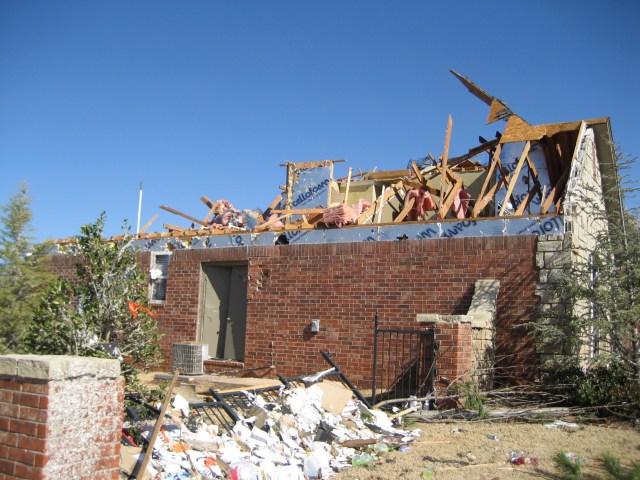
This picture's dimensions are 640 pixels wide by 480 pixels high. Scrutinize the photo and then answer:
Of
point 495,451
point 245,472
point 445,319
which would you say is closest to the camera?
point 245,472

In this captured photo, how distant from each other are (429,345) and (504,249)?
2159 millimetres

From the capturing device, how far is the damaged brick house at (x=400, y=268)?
409 inches

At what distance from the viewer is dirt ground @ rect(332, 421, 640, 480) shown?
6.36 m

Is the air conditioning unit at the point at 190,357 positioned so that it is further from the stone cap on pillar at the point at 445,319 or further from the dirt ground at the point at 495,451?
the dirt ground at the point at 495,451

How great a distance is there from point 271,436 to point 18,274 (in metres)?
9.33

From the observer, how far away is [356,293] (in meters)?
12.1

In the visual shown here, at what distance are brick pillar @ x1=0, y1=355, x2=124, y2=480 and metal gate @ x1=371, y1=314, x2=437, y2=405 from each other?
6.31 metres

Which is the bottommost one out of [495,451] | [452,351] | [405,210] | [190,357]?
[495,451]

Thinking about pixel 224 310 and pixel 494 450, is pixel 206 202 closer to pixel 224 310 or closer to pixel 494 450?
pixel 224 310

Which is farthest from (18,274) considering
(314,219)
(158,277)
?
(314,219)

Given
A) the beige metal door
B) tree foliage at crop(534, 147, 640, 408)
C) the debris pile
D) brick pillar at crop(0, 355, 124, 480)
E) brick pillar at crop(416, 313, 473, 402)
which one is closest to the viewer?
brick pillar at crop(0, 355, 124, 480)

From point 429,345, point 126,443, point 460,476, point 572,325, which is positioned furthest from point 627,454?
point 126,443

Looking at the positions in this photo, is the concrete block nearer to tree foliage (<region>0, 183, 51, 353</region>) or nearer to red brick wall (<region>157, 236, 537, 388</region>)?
red brick wall (<region>157, 236, 537, 388</region>)

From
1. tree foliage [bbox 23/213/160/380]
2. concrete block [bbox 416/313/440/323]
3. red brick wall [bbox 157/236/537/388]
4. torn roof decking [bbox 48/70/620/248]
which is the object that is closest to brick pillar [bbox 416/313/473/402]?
concrete block [bbox 416/313/440/323]
